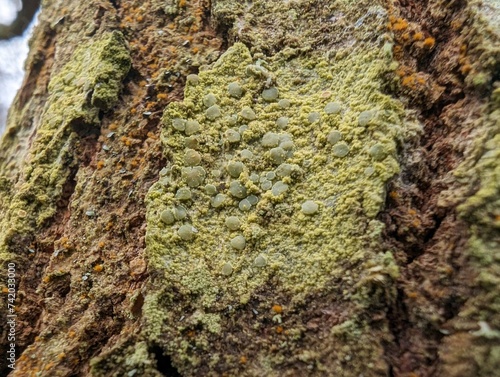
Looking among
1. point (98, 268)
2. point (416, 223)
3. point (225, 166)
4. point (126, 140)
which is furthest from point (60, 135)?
point (416, 223)

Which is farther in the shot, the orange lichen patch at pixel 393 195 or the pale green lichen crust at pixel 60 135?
the pale green lichen crust at pixel 60 135

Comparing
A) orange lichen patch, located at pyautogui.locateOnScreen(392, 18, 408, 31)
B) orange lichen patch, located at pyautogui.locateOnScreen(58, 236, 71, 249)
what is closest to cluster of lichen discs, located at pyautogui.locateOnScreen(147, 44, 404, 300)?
orange lichen patch, located at pyautogui.locateOnScreen(392, 18, 408, 31)

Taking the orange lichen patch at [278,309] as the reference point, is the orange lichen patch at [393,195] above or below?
above

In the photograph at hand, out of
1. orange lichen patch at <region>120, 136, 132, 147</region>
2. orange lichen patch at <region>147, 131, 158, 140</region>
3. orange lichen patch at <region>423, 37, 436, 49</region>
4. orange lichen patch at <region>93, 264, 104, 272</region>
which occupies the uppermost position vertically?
orange lichen patch at <region>423, 37, 436, 49</region>

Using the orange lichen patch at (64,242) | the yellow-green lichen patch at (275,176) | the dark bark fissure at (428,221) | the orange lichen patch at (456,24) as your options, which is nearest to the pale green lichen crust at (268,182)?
the yellow-green lichen patch at (275,176)

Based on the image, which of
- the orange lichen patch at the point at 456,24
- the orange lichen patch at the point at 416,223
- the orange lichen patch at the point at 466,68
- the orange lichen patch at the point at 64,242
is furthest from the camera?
the orange lichen patch at the point at 64,242

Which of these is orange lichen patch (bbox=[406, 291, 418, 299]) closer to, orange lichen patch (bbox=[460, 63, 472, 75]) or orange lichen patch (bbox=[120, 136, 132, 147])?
orange lichen patch (bbox=[460, 63, 472, 75])

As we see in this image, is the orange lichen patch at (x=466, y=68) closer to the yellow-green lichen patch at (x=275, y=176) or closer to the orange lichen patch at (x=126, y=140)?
the yellow-green lichen patch at (x=275, y=176)
